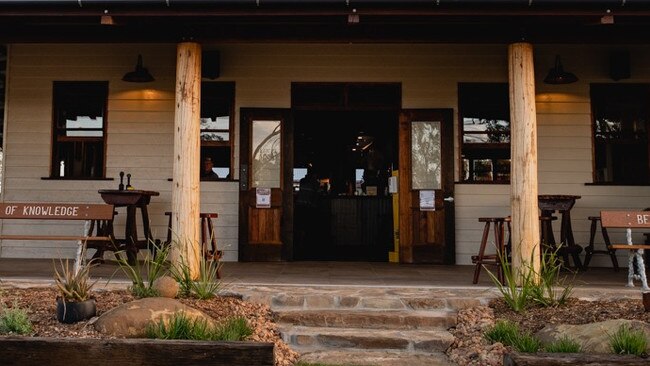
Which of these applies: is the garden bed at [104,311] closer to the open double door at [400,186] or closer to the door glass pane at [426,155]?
the open double door at [400,186]

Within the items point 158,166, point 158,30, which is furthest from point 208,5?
point 158,166

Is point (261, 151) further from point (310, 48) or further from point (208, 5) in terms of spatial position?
point (208, 5)

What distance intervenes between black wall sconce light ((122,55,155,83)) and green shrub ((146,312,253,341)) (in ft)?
15.3

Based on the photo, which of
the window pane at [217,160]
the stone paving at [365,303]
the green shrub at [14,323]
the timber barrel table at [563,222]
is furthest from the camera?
the window pane at [217,160]

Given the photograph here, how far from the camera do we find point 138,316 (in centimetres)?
421

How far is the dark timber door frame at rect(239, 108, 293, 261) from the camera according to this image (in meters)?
7.97

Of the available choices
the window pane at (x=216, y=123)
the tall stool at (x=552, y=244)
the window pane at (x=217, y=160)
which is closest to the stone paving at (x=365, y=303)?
the tall stool at (x=552, y=244)

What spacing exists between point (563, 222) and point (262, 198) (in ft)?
13.1

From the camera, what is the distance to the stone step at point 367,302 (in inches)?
201

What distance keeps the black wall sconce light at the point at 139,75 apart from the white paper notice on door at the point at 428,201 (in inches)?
163

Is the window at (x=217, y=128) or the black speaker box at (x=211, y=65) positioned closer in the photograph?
the black speaker box at (x=211, y=65)

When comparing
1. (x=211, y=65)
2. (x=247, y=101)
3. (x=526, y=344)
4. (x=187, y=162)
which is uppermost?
(x=211, y=65)

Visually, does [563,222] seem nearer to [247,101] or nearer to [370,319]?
[370,319]

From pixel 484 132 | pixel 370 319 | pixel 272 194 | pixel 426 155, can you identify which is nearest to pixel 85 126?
pixel 272 194
